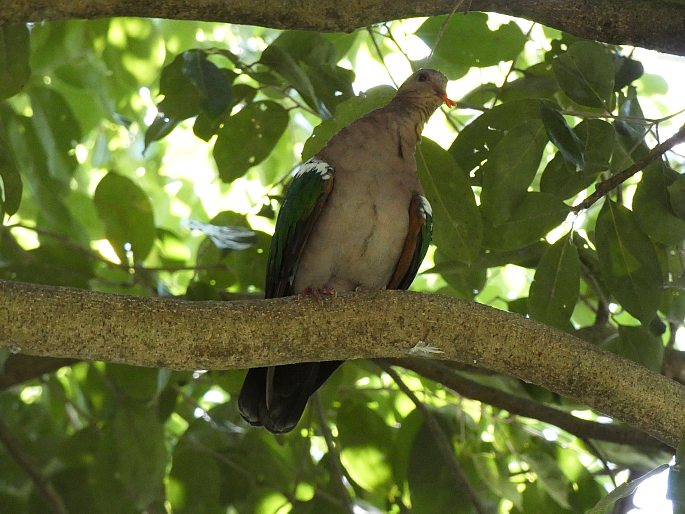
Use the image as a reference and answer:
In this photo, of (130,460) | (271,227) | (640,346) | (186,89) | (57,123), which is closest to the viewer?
(640,346)

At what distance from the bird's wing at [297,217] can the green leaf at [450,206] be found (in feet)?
1.26

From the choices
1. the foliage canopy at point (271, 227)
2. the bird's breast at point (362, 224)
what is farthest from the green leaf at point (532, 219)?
the bird's breast at point (362, 224)

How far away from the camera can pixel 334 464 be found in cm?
369

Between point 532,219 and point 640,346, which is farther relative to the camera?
point 640,346

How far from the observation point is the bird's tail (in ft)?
10.6

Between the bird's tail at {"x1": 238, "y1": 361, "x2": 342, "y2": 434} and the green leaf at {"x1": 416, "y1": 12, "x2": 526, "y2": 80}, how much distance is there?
1201 mm

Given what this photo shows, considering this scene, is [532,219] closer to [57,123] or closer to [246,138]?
[246,138]

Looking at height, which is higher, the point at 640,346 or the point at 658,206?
the point at 658,206

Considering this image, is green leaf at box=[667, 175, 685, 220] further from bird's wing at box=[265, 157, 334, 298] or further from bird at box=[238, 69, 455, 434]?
bird's wing at box=[265, 157, 334, 298]

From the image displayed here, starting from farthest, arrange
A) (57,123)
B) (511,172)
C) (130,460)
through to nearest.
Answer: (57,123) → (130,460) → (511,172)

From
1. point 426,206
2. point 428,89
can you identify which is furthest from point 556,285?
point 428,89

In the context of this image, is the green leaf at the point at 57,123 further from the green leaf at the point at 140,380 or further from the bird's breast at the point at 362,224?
the bird's breast at the point at 362,224

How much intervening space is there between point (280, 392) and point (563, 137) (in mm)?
1395

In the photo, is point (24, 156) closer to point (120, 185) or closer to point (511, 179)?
point (120, 185)
